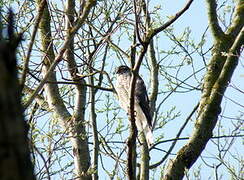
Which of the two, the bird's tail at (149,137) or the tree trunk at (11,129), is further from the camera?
the bird's tail at (149,137)

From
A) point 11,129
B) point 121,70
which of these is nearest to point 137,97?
point 121,70

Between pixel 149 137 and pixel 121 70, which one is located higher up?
pixel 121 70

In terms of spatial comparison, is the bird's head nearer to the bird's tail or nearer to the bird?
the bird

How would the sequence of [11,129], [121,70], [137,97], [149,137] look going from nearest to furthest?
1. [11,129]
2. [149,137]
3. [137,97]
4. [121,70]

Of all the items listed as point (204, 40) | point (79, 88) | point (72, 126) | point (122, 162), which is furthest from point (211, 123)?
point (204, 40)

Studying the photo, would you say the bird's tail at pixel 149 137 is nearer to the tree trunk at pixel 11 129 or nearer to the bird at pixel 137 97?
the bird at pixel 137 97

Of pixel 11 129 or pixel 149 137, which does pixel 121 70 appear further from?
pixel 11 129

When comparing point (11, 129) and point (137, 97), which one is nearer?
point (11, 129)

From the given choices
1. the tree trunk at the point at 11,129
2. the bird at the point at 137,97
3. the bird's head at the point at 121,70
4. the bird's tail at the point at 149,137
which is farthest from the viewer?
the bird's head at the point at 121,70

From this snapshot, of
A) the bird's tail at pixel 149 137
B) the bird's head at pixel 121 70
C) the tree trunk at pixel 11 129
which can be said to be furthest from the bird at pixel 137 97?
the tree trunk at pixel 11 129

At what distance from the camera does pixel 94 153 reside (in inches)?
220

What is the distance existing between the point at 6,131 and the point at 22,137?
0.12 feet

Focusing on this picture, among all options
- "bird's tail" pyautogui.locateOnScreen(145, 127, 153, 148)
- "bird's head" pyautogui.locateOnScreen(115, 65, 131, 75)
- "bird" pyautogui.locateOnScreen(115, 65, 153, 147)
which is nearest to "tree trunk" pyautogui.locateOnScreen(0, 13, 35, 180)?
"bird's tail" pyautogui.locateOnScreen(145, 127, 153, 148)

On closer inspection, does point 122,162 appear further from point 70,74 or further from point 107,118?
point 107,118
